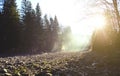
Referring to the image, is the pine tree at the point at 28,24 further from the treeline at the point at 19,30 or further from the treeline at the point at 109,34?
the treeline at the point at 109,34

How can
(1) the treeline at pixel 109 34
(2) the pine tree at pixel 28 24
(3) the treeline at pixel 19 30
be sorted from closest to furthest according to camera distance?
1. (1) the treeline at pixel 109 34
2. (3) the treeline at pixel 19 30
3. (2) the pine tree at pixel 28 24

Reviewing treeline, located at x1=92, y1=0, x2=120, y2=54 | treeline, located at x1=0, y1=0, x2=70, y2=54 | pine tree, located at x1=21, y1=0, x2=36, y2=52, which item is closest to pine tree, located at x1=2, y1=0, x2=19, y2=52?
treeline, located at x1=0, y1=0, x2=70, y2=54

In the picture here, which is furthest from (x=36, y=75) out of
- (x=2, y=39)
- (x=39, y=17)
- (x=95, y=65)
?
(x=39, y=17)

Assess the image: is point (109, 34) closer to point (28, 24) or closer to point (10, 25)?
point (10, 25)

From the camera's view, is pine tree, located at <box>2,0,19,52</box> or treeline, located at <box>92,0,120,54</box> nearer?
treeline, located at <box>92,0,120,54</box>

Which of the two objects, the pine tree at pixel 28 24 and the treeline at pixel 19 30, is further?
the pine tree at pixel 28 24

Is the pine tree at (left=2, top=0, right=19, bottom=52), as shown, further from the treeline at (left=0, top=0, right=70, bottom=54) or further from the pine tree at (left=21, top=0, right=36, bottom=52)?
the pine tree at (left=21, top=0, right=36, bottom=52)

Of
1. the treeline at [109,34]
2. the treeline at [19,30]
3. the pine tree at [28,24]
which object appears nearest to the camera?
the treeline at [109,34]

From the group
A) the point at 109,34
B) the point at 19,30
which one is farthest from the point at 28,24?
the point at 109,34

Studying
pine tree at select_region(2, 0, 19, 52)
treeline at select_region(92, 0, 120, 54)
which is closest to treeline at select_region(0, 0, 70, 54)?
pine tree at select_region(2, 0, 19, 52)

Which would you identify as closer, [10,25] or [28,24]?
[10,25]

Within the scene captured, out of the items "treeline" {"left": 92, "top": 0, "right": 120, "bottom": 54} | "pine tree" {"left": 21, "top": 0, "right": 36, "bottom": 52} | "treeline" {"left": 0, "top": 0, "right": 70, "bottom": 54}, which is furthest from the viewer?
"pine tree" {"left": 21, "top": 0, "right": 36, "bottom": 52}

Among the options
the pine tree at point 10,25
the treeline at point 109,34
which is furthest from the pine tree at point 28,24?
the treeline at point 109,34

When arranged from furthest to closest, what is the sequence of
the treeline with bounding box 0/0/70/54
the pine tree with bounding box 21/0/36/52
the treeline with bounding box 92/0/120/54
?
the pine tree with bounding box 21/0/36/52
the treeline with bounding box 0/0/70/54
the treeline with bounding box 92/0/120/54
